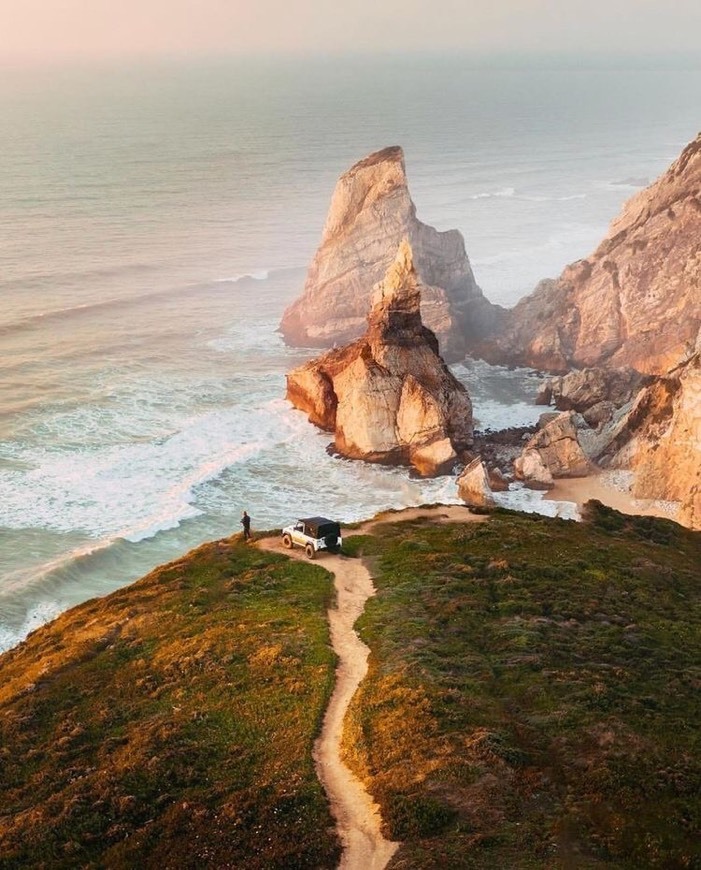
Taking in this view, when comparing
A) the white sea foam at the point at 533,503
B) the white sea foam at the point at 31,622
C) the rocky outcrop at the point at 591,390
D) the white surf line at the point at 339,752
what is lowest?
the white sea foam at the point at 31,622

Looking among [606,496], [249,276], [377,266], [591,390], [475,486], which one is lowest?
[606,496]

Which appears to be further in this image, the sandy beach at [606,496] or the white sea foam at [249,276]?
the white sea foam at [249,276]

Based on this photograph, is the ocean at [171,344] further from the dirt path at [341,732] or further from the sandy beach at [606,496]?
the dirt path at [341,732]

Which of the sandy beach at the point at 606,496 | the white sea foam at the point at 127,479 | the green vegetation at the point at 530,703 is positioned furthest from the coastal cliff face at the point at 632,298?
the green vegetation at the point at 530,703

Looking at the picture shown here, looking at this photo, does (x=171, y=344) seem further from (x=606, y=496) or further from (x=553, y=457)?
(x=606, y=496)

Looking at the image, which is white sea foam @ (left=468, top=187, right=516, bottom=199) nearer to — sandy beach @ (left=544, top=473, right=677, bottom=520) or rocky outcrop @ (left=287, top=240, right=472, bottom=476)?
rocky outcrop @ (left=287, top=240, right=472, bottom=476)

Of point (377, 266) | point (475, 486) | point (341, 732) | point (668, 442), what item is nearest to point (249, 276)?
point (377, 266)
